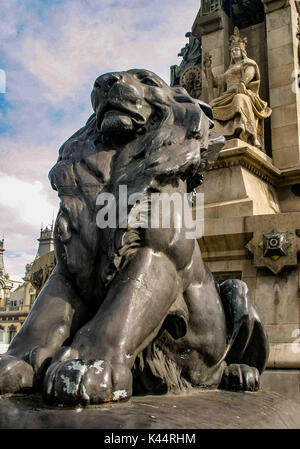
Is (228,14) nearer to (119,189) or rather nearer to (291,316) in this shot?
(291,316)

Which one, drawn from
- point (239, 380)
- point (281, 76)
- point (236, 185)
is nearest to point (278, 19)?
point (281, 76)

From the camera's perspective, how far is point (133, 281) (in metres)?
2.71

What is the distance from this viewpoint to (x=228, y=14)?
12312 mm

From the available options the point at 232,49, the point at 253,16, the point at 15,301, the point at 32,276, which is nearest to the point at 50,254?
the point at 32,276

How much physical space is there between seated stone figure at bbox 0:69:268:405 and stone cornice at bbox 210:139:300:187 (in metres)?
5.03

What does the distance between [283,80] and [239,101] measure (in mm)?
1515

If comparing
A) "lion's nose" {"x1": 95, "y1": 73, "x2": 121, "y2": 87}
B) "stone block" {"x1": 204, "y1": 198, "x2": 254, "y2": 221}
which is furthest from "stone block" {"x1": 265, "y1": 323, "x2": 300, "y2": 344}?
"lion's nose" {"x1": 95, "y1": 73, "x2": 121, "y2": 87}

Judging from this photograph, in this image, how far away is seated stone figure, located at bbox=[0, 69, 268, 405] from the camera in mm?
2586

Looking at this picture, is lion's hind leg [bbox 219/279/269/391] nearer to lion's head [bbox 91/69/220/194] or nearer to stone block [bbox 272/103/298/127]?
lion's head [bbox 91/69/220/194]

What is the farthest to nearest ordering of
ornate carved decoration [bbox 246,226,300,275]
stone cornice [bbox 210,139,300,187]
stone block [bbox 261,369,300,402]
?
stone cornice [bbox 210,139,300,187]
ornate carved decoration [bbox 246,226,300,275]
stone block [bbox 261,369,300,402]

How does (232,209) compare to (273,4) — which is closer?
(232,209)

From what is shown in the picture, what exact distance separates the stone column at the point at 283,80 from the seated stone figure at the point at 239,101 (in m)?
0.34

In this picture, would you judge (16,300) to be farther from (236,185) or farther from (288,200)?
(236,185)
